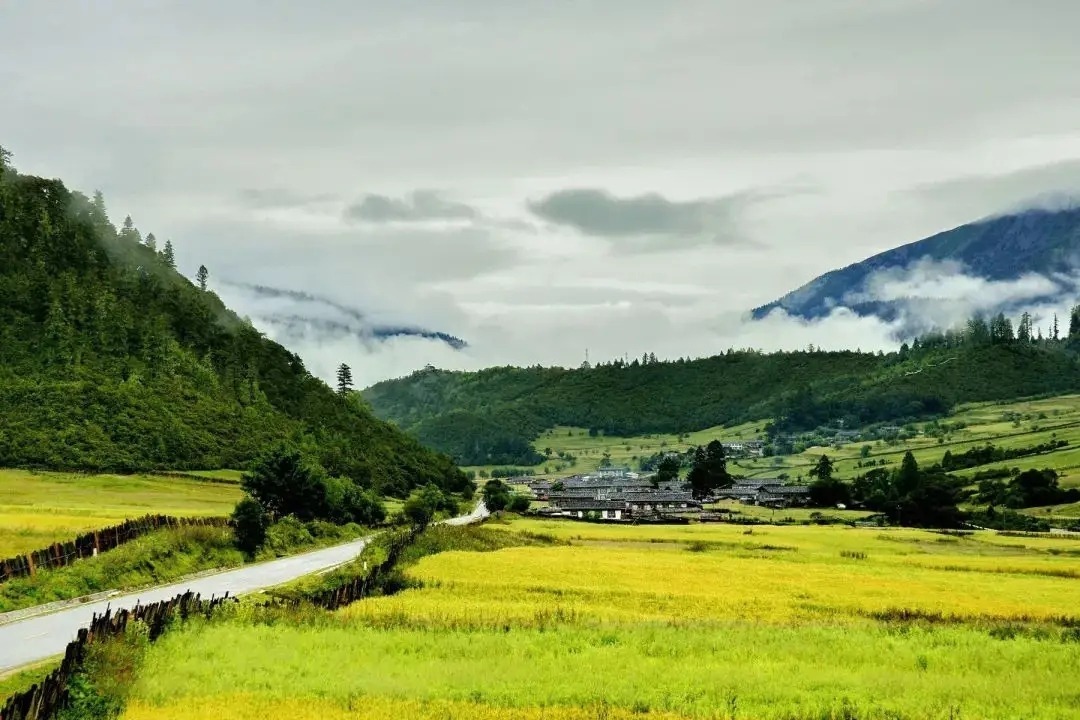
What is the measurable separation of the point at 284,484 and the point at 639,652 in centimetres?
7192

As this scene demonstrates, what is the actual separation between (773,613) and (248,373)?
528 ft

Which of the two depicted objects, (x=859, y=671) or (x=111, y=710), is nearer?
(x=111, y=710)

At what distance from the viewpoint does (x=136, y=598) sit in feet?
172

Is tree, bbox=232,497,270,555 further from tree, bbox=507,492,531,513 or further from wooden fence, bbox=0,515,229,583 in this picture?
tree, bbox=507,492,531,513

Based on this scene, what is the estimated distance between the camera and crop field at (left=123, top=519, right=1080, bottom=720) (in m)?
28.4

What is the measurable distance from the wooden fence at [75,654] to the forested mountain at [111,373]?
10364 centimetres

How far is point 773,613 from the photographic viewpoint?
48.7m

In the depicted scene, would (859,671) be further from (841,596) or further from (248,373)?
(248,373)

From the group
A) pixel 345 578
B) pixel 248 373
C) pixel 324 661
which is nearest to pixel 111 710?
pixel 324 661

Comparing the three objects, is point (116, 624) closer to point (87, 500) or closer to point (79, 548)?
point (79, 548)

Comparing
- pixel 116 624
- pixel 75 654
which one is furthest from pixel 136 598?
pixel 75 654

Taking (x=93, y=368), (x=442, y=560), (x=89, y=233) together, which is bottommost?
(x=442, y=560)

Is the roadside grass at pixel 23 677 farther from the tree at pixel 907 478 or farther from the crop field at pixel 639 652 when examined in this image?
the tree at pixel 907 478

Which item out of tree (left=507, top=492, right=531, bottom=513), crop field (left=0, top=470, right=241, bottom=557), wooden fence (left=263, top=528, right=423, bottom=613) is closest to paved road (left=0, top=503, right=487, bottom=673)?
wooden fence (left=263, top=528, right=423, bottom=613)
